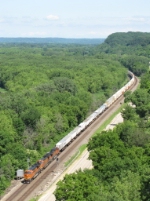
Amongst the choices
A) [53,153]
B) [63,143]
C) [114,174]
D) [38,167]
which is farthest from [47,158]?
[114,174]

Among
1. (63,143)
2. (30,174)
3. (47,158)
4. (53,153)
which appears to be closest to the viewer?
(30,174)

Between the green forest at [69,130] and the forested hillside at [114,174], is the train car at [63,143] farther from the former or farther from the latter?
the forested hillside at [114,174]

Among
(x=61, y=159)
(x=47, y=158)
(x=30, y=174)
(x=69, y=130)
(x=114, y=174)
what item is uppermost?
(x=114, y=174)

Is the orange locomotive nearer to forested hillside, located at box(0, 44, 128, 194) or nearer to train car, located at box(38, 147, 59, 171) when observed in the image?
train car, located at box(38, 147, 59, 171)

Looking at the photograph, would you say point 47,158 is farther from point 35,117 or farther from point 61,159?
point 35,117

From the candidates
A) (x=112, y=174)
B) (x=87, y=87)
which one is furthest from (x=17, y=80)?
(x=112, y=174)

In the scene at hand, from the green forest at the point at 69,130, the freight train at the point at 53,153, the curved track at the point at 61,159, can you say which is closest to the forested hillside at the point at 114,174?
the green forest at the point at 69,130

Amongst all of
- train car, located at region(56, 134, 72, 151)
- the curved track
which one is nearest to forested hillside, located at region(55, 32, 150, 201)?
the curved track

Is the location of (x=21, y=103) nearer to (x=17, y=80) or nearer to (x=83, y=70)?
(x=17, y=80)

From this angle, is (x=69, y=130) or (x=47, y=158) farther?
(x=69, y=130)

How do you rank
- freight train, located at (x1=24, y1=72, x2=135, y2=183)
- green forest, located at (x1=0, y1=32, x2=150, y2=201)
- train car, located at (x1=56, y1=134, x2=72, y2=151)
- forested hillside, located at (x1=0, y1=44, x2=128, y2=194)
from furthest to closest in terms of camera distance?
train car, located at (x1=56, y1=134, x2=72, y2=151) < forested hillside, located at (x1=0, y1=44, x2=128, y2=194) < freight train, located at (x1=24, y1=72, x2=135, y2=183) < green forest, located at (x1=0, y1=32, x2=150, y2=201)
